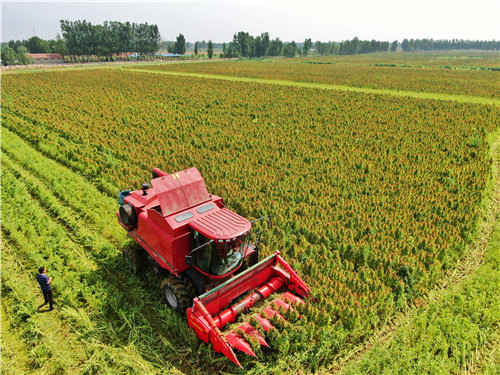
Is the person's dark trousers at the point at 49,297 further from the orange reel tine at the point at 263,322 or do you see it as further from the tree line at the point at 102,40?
the tree line at the point at 102,40

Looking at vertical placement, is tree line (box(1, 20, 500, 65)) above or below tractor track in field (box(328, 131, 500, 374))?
above

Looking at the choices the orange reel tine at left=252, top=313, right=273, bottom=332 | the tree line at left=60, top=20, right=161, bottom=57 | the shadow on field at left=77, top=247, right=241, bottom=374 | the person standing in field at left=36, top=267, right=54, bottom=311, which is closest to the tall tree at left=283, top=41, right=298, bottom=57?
the tree line at left=60, top=20, right=161, bottom=57

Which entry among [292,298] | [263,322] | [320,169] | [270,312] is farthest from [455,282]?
[320,169]

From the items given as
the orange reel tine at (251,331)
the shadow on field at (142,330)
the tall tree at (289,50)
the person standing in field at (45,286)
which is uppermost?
the tall tree at (289,50)

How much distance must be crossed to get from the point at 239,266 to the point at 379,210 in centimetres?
650

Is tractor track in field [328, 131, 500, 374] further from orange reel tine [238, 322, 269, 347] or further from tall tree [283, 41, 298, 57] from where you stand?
tall tree [283, 41, 298, 57]

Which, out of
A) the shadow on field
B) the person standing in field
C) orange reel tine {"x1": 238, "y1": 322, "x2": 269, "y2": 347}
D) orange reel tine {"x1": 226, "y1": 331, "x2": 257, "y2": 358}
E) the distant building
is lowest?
the shadow on field

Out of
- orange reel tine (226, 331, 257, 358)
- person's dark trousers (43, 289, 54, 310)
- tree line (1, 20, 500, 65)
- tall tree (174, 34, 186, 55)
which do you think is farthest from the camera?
tall tree (174, 34, 186, 55)

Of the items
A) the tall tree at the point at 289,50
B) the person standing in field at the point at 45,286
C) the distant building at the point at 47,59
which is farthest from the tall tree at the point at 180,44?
the person standing in field at the point at 45,286

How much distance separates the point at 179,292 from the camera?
641cm

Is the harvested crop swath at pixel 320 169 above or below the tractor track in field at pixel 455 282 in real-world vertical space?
above

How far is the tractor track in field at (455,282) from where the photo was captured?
620 cm

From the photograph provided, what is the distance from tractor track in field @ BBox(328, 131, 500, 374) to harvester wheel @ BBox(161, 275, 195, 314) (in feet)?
10.2

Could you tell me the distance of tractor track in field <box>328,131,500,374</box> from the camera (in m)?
6.20
